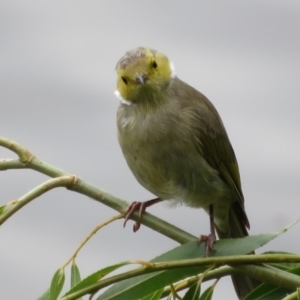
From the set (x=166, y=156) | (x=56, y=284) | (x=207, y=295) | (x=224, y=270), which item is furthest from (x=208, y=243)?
(x=166, y=156)

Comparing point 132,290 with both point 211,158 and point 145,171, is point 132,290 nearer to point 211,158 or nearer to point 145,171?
point 145,171

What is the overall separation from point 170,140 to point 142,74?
0.24 metres

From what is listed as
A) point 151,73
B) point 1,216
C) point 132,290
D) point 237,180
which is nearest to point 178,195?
point 237,180

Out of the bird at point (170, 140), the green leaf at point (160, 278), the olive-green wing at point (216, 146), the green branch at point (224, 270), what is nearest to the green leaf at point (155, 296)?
the green leaf at point (160, 278)

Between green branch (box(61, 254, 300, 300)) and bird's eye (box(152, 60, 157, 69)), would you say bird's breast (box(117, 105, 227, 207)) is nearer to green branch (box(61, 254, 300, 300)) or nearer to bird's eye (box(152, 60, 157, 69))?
bird's eye (box(152, 60, 157, 69))

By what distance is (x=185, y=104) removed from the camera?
2586 millimetres

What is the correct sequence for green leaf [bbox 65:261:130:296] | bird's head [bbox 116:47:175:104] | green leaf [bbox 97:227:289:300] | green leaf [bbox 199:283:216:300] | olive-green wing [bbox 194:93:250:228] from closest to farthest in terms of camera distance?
green leaf [bbox 65:261:130:296], green leaf [bbox 97:227:289:300], green leaf [bbox 199:283:216:300], bird's head [bbox 116:47:175:104], olive-green wing [bbox 194:93:250:228]

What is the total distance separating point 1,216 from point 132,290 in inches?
15.6

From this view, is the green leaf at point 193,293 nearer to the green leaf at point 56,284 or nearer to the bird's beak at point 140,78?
the green leaf at point 56,284

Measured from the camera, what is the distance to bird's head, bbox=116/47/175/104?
7.90 feet

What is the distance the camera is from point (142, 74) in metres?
2.42

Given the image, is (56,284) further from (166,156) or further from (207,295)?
(166,156)

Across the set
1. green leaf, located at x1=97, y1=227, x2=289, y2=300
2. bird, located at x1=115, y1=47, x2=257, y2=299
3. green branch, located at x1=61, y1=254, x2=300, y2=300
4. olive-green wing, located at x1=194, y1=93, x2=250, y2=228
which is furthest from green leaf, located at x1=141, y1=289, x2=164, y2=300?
olive-green wing, located at x1=194, y1=93, x2=250, y2=228

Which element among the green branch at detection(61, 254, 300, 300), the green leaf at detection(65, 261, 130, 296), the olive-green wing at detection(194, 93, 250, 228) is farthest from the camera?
the olive-green wing at detection(194, 93, 250, 228)
